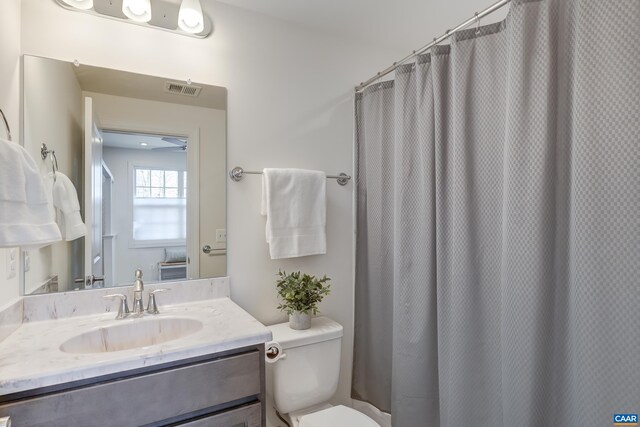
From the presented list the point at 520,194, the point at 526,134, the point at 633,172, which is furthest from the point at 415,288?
the point at 633,172

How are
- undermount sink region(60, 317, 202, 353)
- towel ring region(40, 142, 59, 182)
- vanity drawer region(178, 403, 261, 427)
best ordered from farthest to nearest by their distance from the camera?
towel ring region(40, 142, 59, 182)
undermount sink region(60, 317, 202, 353)
vanity drawer region(178, 403, 261, 427)

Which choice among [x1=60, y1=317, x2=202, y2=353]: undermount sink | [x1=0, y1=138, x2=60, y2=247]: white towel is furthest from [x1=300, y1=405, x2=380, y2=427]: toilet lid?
[x1=0, y1=138, x2=60, y2=247]: white towel

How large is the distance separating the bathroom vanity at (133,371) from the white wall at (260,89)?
0.50m

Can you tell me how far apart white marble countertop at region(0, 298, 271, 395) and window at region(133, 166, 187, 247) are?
1.13 ft

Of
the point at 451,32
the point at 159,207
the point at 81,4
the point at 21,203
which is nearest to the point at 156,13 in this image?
the point at 81,4

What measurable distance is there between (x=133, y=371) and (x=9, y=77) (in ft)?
3.71

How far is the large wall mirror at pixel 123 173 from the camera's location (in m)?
1.36

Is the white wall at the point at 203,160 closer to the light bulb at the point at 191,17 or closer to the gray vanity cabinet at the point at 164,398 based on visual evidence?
the light bulb at the point at 191,17

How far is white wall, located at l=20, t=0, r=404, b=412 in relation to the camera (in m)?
1.43

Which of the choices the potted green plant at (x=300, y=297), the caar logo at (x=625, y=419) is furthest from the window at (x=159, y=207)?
the caar logo at (x=625, y=419)

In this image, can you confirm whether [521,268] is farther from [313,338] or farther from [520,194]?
[313,338]

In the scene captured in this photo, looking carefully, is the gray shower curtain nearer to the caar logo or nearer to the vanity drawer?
the caar logo

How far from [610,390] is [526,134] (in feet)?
2.52

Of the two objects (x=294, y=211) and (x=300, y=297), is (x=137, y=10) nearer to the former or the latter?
(x=294, y=211)
